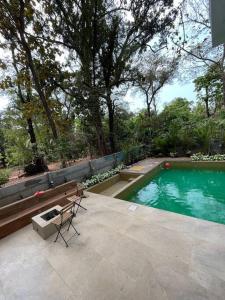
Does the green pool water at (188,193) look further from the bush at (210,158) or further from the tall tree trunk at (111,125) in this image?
the tall tree trunk at (111,125)

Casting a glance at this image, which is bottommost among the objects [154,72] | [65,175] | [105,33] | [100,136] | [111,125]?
[65,175]

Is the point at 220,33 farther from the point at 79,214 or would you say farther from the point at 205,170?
the point at 205,170

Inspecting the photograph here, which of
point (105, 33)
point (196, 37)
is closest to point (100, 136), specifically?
point (105, 33)

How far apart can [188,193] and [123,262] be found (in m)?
3.82

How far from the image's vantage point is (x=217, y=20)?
1515 mm

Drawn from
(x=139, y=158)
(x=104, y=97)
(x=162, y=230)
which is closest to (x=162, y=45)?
(x=104, y=97)

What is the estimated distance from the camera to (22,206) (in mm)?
3924

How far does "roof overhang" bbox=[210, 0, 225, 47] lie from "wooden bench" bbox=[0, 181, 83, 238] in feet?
14.6

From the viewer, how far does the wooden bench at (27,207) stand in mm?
3414

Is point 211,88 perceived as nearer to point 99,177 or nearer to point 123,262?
point 99,177

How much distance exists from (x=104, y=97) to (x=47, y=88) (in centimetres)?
290

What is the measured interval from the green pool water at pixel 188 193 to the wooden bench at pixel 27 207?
202 centimetres

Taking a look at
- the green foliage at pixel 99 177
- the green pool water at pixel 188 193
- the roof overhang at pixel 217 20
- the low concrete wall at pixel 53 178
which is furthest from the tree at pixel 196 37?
the roof overhang at pixel 217 20

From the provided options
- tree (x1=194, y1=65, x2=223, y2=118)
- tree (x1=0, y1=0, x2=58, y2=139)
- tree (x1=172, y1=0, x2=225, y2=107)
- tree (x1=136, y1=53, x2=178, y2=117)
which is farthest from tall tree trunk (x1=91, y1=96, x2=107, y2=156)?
tree (x1=194, y1=65, x2=223, y2=118)
